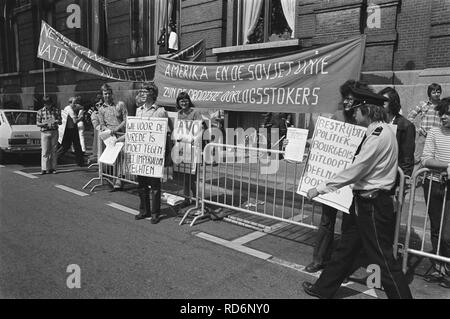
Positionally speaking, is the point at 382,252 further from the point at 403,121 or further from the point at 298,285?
the point at 403,121

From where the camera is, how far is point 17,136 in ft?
33.2

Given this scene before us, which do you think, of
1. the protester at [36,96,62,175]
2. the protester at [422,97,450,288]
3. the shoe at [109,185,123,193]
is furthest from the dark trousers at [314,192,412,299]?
the protester at [36,96,62,175]

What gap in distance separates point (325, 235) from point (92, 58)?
6.80m

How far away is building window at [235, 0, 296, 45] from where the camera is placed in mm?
10523

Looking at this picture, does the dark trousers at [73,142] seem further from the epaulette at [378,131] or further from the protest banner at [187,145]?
the epaulette at [378,131]

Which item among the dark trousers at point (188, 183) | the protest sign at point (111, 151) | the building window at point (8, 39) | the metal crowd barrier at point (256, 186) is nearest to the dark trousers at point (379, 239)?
the metal crowd barrier at point (256, 186)

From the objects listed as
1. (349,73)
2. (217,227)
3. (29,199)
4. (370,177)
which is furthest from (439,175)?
(29,199)

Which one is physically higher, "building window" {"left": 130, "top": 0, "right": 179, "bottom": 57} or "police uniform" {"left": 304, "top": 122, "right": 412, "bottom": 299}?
"building window" {"left": 130, "top": 0, "right": 179, "bottom": 57}

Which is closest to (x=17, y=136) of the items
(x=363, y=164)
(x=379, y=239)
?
(x=363, y=164)

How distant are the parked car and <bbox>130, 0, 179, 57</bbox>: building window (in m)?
5.74

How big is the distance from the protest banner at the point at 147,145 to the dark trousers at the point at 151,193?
0.13 m

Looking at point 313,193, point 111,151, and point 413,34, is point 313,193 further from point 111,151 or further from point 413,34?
point 413,34

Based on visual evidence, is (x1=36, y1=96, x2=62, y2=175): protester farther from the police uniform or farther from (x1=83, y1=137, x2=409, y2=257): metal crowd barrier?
the police uniform

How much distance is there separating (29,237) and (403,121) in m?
4.69
